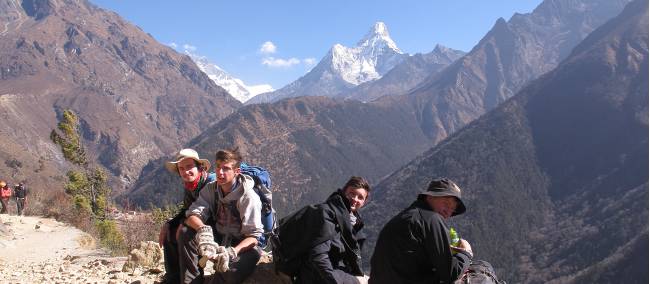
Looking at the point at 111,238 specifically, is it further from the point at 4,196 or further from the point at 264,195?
the point at 264,195

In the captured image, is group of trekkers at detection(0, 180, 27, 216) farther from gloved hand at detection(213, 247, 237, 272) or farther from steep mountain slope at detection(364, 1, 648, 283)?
steep mountain slope at detection(364, 1, 648, 283)

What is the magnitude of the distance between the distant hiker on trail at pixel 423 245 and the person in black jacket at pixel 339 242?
1.45 feet

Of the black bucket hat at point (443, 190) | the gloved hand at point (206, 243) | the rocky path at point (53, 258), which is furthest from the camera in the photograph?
the rocky path at point (53, 258)

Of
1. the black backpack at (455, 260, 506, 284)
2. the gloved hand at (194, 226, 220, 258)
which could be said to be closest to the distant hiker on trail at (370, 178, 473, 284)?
the black backpack at (455, 260, 506, 284)

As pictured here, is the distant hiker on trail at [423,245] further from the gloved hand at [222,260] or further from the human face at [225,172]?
the human face at [225,172]

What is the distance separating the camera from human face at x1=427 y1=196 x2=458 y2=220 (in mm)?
5523

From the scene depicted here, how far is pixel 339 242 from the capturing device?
5926mm

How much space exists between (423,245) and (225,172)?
2.29 m

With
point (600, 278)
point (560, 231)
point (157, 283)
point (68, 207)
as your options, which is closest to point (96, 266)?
point (157, 283)

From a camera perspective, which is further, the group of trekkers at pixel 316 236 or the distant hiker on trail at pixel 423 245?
the group of trekkers at pixel 316 236

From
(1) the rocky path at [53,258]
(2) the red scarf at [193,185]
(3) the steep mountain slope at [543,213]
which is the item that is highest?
(2) the red scarf at [193,185]

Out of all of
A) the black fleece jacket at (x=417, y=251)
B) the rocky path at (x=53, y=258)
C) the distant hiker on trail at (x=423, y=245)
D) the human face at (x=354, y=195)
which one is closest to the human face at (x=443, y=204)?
the distant hiker on trail at (x=423, y=245)

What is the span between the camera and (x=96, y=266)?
9.88m

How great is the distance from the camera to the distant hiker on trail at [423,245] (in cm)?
511
